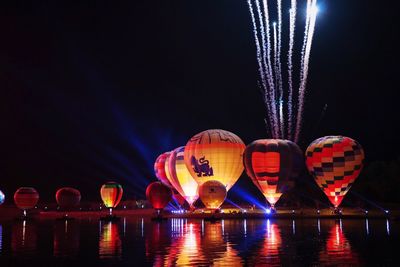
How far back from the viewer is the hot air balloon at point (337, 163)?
39281 mm

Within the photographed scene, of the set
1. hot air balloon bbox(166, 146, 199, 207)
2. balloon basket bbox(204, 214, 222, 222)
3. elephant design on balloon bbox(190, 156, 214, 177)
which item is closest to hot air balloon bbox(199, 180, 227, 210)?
balloon basket bbox(204, 214, 222, 222)

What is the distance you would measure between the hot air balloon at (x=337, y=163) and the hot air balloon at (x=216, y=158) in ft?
22.2

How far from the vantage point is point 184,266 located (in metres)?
14.4

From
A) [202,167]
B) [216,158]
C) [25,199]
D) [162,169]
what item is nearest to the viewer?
[216,158]

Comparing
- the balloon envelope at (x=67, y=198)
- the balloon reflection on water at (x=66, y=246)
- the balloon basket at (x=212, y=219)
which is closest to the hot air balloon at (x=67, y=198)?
the balloon envelope at (x=67, y=198)

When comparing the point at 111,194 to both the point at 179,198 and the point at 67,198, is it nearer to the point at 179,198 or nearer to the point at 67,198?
the point at 67,198

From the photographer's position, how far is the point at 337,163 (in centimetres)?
3934

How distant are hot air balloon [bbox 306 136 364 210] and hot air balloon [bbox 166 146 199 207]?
39.2ft

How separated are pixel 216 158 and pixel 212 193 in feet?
13.0

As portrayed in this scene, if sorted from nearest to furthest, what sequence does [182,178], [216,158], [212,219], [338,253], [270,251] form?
[338,253]
[270,251]
[212,219]
[216,158]
[182,178]

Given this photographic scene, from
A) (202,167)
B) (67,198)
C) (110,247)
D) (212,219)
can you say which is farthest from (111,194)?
(110,247)

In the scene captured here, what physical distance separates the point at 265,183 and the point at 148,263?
82.4 feet

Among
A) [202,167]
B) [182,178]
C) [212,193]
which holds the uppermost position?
[202,167]

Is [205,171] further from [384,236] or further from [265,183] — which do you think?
[384,236]
